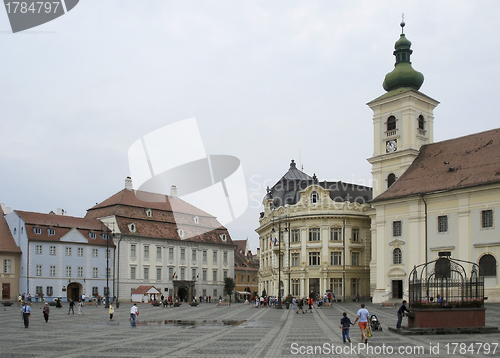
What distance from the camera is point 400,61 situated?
6556cm

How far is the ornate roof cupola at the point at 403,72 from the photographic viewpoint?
6406cm

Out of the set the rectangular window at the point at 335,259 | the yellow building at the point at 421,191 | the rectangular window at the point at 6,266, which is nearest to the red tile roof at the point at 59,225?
the rectangular window at the point at 6,266

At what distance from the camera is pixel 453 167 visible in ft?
178

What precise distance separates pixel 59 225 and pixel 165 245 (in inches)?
620

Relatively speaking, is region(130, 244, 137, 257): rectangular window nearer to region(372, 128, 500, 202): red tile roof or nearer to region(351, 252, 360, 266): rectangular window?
region(351, 252, 360, 266): rectangular window

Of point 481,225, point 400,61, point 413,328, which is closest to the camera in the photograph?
point 413,328

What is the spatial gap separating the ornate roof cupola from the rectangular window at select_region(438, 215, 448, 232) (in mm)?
17224

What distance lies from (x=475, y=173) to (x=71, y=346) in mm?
38427

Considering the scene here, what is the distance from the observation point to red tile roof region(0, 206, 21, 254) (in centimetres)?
6988

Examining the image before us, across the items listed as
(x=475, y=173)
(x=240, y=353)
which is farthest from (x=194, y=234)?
(x=240, y=353)

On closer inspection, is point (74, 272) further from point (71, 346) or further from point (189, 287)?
point (71, 346)

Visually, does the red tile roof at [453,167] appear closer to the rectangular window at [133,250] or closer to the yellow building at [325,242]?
the yellow building at [325,242]

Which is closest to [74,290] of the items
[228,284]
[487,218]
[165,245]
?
[165,245]

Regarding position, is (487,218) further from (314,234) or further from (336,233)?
(314,234)
